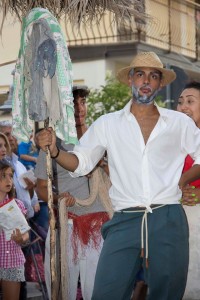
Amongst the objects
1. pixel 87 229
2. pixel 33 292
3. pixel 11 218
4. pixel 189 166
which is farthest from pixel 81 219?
pixel 33 292

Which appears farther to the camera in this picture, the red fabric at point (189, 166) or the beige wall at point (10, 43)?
the beige wall at point (10, 43)

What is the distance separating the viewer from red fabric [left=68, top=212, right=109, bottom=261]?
7898 mm

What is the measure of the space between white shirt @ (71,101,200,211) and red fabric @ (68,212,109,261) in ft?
4.89

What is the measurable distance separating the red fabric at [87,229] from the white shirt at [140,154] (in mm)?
1492

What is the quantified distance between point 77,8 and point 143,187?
5.96 feet

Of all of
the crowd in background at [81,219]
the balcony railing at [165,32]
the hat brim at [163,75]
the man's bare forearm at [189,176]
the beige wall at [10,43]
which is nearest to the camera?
the man's bare forearm at [189,176]

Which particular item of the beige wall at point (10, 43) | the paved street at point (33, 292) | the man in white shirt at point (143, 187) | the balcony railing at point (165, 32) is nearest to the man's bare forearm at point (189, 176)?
the man in white shirt at point (143, 187)

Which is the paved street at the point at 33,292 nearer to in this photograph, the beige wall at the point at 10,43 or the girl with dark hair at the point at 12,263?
the girl with dark hair at the point at 12,263

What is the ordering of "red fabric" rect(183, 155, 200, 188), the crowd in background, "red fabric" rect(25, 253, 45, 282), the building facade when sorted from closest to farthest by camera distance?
the crowd in background, "red fabric" rect(183, 155, 200, 188), "red fabric" rect(25, 253, 45, 282), the building facade

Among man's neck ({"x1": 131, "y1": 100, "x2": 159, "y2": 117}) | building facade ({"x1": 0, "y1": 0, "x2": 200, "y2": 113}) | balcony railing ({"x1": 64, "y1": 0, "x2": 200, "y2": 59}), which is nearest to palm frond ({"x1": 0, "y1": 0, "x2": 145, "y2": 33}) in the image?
man's neck ({"x1": 131, "y1": 100, "x2": 159, "y2": 117})

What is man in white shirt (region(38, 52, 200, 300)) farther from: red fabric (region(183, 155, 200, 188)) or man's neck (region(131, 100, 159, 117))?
red fabric (region(183, 155, 200, 188))

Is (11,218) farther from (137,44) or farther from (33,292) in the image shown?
(137,44)

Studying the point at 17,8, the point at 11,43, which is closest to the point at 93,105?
the point at 11,43

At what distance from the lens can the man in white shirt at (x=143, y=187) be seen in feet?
20.0
